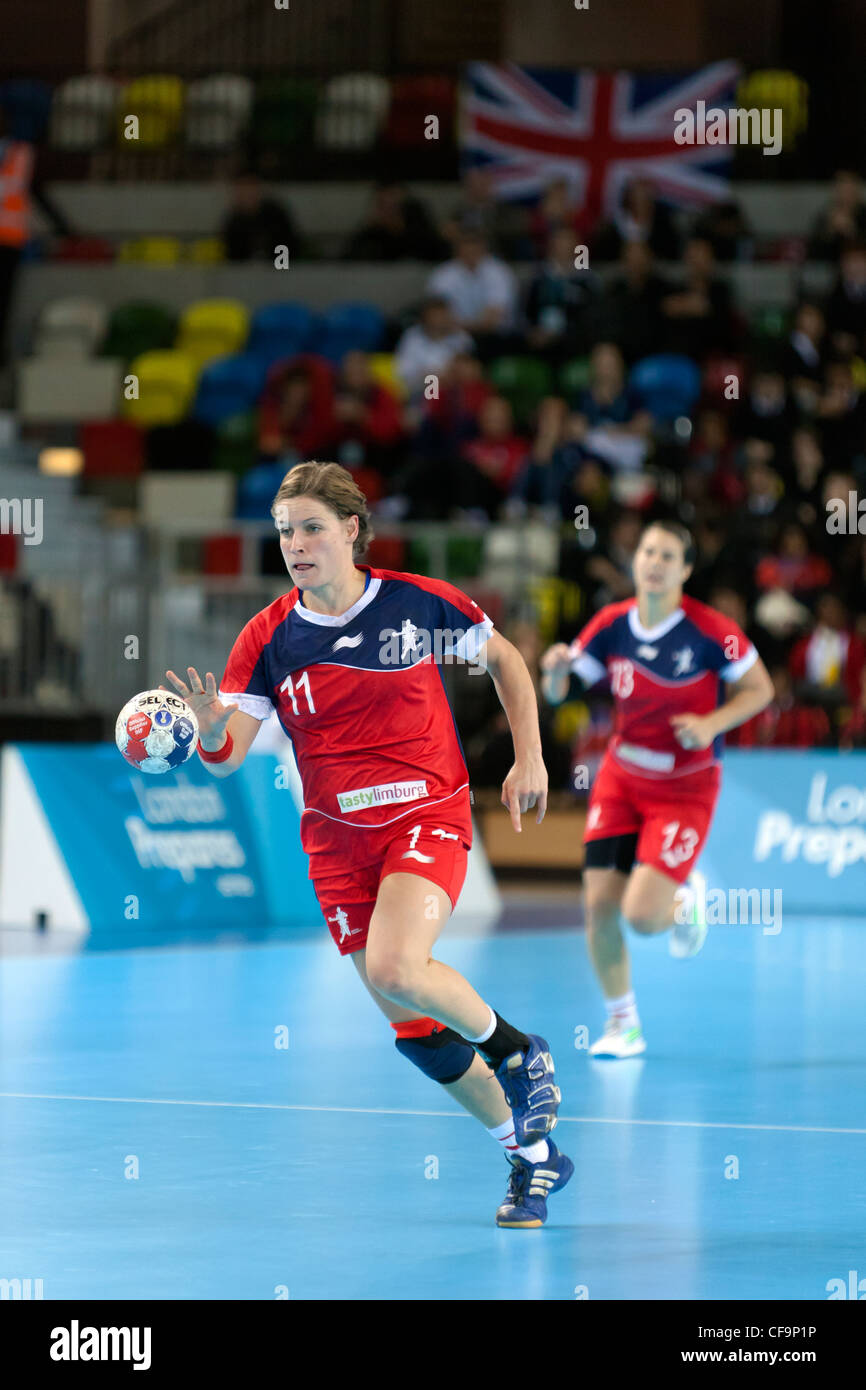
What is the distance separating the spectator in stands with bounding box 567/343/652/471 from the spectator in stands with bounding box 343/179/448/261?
12.5 feet

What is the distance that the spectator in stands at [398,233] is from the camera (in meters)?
22.6

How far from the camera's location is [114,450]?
69.8 ft

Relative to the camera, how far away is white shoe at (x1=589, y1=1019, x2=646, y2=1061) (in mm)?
8875

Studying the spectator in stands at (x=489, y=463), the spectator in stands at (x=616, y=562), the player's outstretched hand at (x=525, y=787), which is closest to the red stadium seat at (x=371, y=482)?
the spectator in stands at (x=489, y=463)

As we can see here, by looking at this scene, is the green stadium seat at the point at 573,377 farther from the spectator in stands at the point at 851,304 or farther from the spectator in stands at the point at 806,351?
the spectator in stands at the point at 851,304

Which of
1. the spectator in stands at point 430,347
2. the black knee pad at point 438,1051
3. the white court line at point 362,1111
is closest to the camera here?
the black knee pad at point 438,1051

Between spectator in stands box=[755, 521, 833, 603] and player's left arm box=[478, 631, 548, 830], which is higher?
spectator in stands box=[755, 521, 833, 603]

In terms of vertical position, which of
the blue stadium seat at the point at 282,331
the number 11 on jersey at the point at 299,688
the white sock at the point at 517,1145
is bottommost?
the white sock at the point at 517,1145

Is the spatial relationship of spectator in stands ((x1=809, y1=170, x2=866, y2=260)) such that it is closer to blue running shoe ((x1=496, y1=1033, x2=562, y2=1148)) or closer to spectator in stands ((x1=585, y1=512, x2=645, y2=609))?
spectator in stands ((x1=585, y1=512, x2=645, y2=609))

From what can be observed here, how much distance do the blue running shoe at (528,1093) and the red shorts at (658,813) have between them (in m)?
3.19

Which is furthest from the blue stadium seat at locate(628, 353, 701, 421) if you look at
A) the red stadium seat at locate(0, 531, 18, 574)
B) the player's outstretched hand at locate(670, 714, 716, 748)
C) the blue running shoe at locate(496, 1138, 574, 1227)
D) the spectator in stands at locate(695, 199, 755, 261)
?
the blue running shoe at locate(496, 1138, 574, 1227)

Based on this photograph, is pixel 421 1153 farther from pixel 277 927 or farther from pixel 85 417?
pixel 85 417

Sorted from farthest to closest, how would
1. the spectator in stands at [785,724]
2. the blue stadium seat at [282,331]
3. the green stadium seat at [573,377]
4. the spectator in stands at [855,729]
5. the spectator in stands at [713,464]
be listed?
the blue stadium seat at [282,331] < the green stadium seat at [573,377] < the spectator in stands at [713,464] < the spectator in stands at [785,724] < the spectator in stands at [855,729]

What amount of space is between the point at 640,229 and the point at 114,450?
6.33 meters
